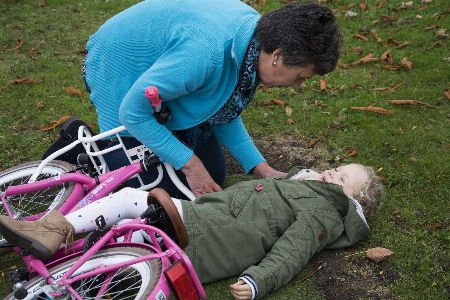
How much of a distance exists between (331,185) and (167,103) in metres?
1.09

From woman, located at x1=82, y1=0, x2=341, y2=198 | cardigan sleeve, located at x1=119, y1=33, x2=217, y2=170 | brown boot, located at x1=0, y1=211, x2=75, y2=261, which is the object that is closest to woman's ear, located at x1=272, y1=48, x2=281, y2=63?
woman, located at x1=82, y1=0, x2=341, y2=198

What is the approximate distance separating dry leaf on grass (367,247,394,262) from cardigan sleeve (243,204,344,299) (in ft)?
0.72

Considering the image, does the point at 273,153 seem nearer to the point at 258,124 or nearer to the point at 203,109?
→ the point at 258,124

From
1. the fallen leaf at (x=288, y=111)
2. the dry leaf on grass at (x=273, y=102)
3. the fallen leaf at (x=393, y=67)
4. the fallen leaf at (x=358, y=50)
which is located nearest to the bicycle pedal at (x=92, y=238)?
the fallen leaf at (x=288, y=111)

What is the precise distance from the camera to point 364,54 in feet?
18.3

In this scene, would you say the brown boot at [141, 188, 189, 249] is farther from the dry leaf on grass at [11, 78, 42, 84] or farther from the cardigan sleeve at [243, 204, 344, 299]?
the dry leaf on grass at [11, 78, 42, 84]

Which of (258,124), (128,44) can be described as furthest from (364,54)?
(128,44)

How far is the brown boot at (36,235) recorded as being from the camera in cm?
227

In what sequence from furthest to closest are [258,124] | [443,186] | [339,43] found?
[258,124] → [443,186] → [339,43]

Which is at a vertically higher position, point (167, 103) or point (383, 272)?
point (167, 103)

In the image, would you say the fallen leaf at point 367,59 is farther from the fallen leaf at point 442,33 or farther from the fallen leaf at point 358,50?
the fallen leaf at point 442,33

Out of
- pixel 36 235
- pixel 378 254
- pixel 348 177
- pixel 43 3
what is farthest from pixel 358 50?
pixel 43 3

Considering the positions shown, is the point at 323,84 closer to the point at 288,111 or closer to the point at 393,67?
the point at 288,111

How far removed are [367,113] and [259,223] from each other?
2.15 metres
